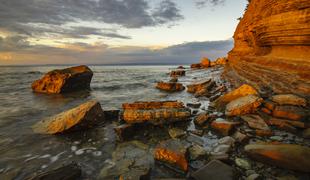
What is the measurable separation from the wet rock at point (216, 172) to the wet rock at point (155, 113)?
2.76 meters

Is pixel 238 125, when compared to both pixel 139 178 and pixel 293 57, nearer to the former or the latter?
pixel 139 178

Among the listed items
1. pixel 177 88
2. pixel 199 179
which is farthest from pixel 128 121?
pixel 177 88

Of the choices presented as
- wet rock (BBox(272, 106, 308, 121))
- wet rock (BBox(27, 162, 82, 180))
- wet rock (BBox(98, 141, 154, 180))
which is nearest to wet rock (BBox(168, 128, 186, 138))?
wet rock (BBox(98, 141, 154, 180))

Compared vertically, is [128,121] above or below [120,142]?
above

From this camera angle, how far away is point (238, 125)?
5230mm

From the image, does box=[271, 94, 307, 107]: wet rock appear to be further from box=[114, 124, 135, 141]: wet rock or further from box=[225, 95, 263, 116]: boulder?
box=[114, 124, 135, 141]: wet rock

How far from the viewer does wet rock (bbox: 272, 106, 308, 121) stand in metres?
4.85

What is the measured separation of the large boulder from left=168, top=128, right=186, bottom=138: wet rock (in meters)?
12.8

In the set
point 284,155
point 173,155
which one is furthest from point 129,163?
point 284,155

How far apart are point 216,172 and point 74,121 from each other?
188 inches

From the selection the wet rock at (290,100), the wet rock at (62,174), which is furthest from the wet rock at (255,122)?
the wet rock at (62,174)

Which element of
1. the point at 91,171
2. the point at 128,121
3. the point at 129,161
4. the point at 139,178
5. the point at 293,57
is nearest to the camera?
the point at 139,178

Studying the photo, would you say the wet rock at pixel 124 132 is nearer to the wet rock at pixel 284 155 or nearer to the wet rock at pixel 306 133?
the wet rock at pixel 284 155

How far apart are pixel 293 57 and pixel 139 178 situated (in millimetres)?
8758
